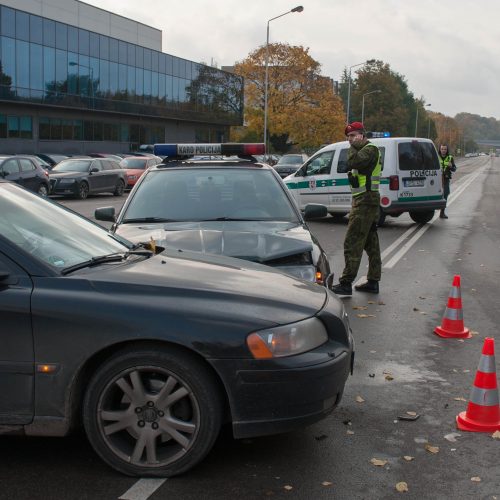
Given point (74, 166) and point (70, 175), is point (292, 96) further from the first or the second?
point (70, 175)

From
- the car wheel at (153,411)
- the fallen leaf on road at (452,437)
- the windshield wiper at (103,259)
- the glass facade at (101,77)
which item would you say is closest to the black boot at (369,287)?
the fallen leaf on road at (452,437)

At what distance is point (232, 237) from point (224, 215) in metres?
0.78

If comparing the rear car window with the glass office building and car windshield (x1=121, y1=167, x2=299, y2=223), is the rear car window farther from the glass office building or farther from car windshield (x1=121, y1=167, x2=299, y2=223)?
the glass office building

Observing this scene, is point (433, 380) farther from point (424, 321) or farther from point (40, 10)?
point (40, 10)

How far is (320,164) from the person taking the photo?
17.1 meters

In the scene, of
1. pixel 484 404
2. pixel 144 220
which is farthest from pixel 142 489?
pixel 144 220

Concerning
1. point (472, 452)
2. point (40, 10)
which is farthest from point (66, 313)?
point (40, 10)

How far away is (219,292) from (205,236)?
2189 mm

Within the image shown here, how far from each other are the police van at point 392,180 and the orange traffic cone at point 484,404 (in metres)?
11.6

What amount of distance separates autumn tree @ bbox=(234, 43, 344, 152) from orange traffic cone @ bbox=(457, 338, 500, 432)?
2288 inches

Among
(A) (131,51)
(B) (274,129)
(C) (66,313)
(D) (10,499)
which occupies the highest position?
(A) (131,51)

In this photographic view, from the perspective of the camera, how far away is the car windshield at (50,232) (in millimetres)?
3771

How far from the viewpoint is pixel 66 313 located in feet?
11.2

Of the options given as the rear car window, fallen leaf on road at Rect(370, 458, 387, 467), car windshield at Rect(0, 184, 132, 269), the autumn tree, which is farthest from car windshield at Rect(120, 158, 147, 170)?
the autumn tree
